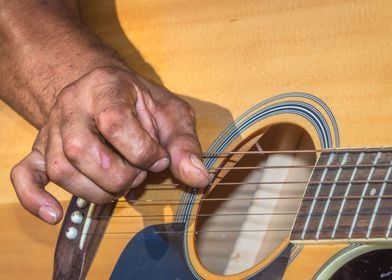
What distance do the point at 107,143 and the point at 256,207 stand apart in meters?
0.44

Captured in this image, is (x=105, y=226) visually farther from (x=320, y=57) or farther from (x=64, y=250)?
(x=320, y=57)

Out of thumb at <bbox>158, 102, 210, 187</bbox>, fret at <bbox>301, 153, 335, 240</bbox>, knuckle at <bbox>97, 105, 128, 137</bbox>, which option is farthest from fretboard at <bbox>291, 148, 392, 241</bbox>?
knuckle at <bbox>97, 105, 128, 137</bbox>

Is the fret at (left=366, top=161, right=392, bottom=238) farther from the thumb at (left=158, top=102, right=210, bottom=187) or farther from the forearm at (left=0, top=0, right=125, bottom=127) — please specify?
the forearm at (left=0, top=0, right=125, bottom=127)

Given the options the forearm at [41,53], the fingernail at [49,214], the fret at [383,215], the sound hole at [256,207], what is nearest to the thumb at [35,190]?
the fingernail at [49,214]

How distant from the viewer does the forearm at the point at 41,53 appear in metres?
1.06

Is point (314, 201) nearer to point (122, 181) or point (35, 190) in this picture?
point (122, 181)

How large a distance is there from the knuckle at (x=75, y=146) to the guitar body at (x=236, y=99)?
23 centimetres

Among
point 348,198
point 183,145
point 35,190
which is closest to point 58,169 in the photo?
point 35,190

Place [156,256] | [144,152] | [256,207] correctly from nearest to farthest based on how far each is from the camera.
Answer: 1. [144,152]
2. [156,256]
3. [256,207]

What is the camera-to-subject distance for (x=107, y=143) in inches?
34.9

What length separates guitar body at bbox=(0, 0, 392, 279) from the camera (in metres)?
0.97

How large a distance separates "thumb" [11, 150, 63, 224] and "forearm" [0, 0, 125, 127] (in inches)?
5.4

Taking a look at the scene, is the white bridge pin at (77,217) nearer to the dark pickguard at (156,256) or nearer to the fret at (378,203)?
the dark pickguard at (156,256)

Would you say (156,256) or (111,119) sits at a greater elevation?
(111,119)
